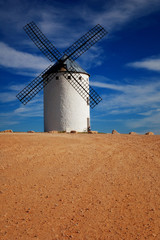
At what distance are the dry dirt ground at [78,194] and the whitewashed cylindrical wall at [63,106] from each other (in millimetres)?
15483

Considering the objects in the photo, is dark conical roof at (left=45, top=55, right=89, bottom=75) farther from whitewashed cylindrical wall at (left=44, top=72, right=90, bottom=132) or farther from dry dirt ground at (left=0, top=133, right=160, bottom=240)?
dry dirt ground at (left=0, top=133, right=160, bottom=240)

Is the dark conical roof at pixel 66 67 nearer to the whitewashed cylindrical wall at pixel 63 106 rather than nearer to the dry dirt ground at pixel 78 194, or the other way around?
the whitewashed cylindrical wall at pixel 63 106

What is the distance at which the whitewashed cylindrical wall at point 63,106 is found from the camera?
93.0ft

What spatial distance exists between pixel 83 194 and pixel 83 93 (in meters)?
21.7

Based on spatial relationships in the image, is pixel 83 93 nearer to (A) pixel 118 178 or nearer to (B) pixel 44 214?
(A) pixel 118 178

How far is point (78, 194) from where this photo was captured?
7762 millimetres

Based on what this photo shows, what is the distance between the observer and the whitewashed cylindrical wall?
93.0 feet

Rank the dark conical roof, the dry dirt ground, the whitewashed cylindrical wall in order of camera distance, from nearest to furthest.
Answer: the dry dirt ground → the dark conical roof → the whitewashed cylindrical wall

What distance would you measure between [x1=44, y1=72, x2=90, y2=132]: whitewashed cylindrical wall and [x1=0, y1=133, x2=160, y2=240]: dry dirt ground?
15.5m

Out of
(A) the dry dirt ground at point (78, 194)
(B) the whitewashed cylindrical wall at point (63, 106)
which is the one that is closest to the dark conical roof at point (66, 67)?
(B) the whitewashed cylindrical wall at point (63, 106)

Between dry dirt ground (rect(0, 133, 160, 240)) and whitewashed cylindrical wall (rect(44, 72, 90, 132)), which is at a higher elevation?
whitewashed cylindrical wall (rect(44, 72, 90, 132))

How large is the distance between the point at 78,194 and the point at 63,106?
2103cm

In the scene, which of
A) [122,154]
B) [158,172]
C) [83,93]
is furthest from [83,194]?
[83,93]

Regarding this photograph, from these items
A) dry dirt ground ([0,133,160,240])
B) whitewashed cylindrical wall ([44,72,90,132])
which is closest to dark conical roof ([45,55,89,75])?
whitewashed cylindrical wall ([44,72,90,132])
